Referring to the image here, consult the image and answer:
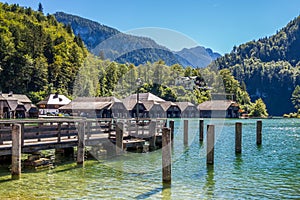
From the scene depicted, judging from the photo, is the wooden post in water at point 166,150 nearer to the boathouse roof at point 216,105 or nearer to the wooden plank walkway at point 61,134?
the wooden plank walkway at point 61,134

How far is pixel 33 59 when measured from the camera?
127m

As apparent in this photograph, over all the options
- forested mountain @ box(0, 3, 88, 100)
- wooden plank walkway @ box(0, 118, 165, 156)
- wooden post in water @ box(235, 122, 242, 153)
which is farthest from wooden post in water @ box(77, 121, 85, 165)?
forested mountain @ box(0, 3, 88, 100)

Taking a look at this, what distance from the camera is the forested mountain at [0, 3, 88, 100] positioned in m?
116

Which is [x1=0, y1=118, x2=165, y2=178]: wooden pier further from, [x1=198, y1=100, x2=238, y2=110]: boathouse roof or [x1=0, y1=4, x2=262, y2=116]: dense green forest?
[x1=198, y1=100, x2=238, y2=110]: boathouse roof

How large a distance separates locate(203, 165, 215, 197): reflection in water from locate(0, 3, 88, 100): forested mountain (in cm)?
10379

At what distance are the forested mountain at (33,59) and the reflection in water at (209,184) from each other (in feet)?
341

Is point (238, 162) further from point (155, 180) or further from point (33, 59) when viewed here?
point (33, 59)

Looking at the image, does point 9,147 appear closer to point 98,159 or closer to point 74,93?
point 98,159

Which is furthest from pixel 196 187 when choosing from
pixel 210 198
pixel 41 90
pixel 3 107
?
pixel 41 90

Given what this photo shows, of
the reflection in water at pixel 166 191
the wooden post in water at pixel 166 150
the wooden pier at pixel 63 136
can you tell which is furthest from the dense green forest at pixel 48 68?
the reflection in water at pixel 166 191

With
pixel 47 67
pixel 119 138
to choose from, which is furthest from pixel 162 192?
pixel 47 67

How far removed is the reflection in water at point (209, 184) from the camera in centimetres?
1551

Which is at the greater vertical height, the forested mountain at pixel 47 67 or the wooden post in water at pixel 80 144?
the forested mountain at pixel 47 67

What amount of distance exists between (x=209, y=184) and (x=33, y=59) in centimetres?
11982
